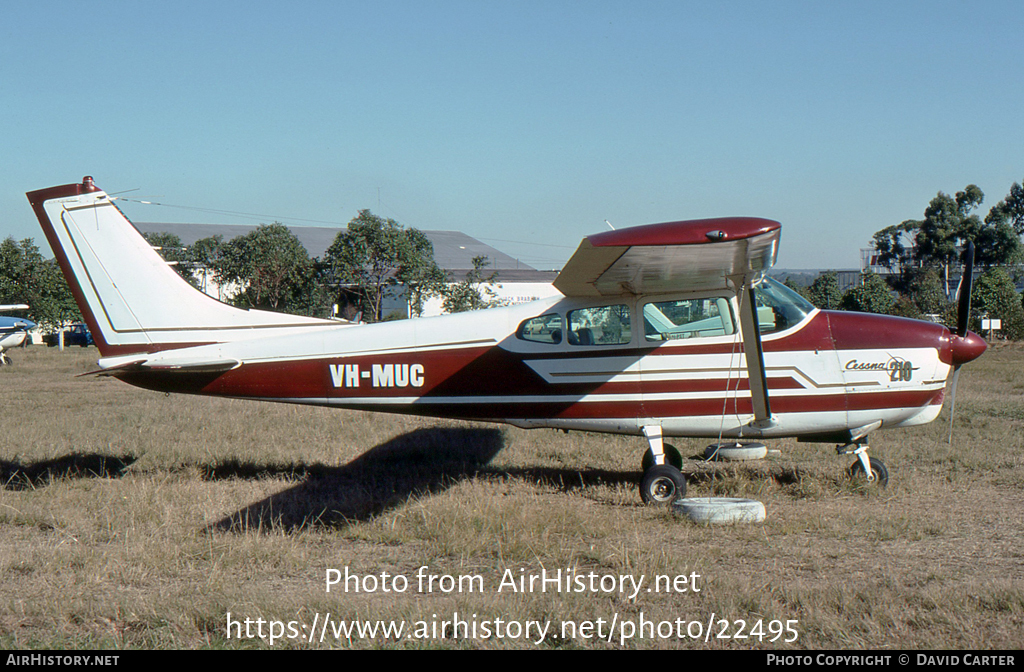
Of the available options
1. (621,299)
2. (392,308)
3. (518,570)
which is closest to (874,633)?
(518,570)

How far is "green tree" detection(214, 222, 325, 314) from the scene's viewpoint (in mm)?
36156

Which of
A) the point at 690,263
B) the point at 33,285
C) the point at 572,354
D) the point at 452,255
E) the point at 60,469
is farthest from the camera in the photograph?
the point at 452,255

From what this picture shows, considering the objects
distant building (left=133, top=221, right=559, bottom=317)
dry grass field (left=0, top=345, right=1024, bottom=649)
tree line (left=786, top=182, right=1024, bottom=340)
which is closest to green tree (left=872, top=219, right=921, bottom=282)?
tree line (left=786, top=182, right=1024, bottom=340)

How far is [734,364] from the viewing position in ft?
24.4

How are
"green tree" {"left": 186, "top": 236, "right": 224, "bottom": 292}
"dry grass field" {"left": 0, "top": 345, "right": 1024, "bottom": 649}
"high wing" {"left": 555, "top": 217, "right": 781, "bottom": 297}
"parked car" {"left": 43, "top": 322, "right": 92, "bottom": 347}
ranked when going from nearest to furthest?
1. "dry grass field" {"left": 0, "top": 345, "right": 1024, "bottom": 649}
2. "high wing" {"left": 555, "top": 217, "right": 781, "bottom": 297}
3. "green tree" {"left": 186, "top": 236, "right": 224, "bottom": 292}
4. "parked car" {"left": 43, "top": 322, "right": 92, "bottom": 347}

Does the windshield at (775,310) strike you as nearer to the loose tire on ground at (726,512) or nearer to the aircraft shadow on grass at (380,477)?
the loose tire on ground at (726,512)

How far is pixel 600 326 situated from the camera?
301 inches

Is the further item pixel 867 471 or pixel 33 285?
pixel 33 285

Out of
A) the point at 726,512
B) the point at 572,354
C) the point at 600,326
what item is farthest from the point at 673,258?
the point at 726,512

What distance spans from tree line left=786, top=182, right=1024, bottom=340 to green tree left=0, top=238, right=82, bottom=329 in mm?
40788

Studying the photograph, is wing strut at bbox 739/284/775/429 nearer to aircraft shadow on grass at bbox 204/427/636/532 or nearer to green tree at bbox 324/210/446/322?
aircraft shadow on grass at bbox 204/427/636/532

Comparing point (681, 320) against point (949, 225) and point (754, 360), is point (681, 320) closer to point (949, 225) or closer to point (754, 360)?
point (754, 360)

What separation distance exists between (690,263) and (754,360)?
146 centimetres

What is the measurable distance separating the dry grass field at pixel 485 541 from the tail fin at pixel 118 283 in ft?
5.36
